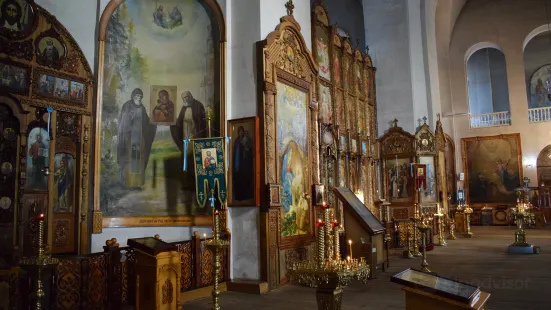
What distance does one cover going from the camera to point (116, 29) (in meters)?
8.89

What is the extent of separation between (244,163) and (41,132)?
3629mm

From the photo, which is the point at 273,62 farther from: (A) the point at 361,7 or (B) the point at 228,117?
(A) the point at 361,7

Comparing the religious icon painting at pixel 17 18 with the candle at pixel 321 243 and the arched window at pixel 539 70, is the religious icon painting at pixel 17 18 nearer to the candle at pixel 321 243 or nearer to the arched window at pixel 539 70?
the candle at pixel 321 243

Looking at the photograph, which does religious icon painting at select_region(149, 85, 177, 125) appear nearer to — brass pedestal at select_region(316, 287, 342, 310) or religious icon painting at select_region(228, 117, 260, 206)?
religious icon painting at select_region(228, 117, 260, 206)

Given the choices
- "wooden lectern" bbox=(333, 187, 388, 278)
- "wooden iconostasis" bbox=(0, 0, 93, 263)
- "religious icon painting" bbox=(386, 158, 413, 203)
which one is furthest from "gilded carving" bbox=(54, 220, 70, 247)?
"religious icon painting" bbox=(386, 158, 413, 203)

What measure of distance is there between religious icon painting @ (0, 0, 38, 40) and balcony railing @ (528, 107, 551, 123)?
21.8m

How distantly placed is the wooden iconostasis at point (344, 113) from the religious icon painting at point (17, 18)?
6.33 metres

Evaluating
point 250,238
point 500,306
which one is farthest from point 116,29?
point 500,306

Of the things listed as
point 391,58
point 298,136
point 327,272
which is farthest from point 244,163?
point 391,58

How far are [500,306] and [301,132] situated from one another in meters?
5.04

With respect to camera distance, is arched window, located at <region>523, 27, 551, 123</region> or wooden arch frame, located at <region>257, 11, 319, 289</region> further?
arched window, located at <region>523, 27, 551, 123</region>

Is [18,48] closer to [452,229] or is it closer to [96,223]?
[96,223]

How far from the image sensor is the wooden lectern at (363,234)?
8930 millimetres

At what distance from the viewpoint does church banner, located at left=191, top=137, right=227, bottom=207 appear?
7855 millimetres
